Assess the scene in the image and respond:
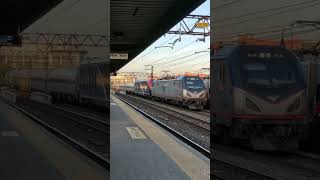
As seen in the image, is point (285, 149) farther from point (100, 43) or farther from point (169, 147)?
point (169, 147)

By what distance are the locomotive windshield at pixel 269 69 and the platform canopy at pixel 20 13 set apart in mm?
931

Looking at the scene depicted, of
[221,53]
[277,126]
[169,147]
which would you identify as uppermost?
[221,53]

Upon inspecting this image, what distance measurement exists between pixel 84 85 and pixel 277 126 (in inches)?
33.8

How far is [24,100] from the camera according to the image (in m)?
2.33

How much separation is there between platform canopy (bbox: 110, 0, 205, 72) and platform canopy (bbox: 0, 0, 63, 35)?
0.78m

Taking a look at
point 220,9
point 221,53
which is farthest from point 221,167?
point 220,9

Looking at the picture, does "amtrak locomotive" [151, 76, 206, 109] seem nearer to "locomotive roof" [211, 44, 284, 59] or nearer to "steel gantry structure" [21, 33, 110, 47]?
"locomotive roof" [211, 44, 284, 59]

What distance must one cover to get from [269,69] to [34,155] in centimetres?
110

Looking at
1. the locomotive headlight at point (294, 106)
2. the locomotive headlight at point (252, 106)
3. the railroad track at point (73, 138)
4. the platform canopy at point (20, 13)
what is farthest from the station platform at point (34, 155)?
the locomotive headlight at point (294, 106)

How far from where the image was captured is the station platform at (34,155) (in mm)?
2059

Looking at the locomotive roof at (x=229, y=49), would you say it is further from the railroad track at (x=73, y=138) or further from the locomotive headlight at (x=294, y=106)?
the railroad track at (x=73, y=138)

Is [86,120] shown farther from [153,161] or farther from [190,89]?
[190,89]

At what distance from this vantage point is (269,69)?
2.10 meters

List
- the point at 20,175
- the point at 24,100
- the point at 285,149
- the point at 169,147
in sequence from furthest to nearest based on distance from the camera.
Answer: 1. the point at 169,147
2. the point at 24,100
3. the point at 285,149
4. the point at 20,175
